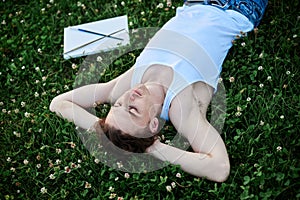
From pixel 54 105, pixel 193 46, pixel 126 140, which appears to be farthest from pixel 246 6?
pixel 54 105

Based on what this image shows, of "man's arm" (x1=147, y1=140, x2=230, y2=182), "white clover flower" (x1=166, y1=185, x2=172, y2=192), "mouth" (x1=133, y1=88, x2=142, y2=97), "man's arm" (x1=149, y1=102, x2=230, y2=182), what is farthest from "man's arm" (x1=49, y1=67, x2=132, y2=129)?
"white clover flower" (x1=166, y1=185, x2=172, y2=192)

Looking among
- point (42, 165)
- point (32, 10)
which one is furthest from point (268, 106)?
point (32, 10)

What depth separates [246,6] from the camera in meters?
3.21

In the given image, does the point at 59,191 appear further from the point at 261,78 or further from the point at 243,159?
the point at 261,78

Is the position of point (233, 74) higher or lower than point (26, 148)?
higher

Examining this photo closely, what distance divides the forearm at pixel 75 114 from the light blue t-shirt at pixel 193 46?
323mm

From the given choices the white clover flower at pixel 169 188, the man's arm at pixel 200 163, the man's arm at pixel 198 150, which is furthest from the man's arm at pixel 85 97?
the white clover flower at pixel 169 188

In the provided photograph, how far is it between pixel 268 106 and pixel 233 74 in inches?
13.9

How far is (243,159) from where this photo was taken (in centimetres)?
269

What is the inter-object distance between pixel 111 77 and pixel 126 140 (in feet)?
2.47

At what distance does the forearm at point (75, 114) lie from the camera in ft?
9.61

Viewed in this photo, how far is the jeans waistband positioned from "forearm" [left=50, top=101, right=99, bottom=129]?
104 cm

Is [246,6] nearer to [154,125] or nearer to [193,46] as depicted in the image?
[193,46]

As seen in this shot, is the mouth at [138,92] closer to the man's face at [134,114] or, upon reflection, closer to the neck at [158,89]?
the man's face at [134,114]
